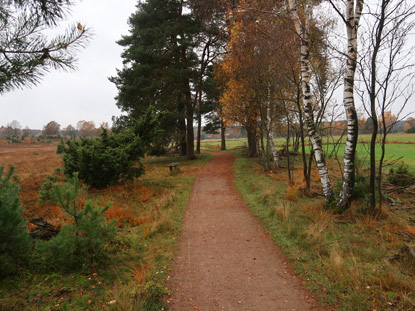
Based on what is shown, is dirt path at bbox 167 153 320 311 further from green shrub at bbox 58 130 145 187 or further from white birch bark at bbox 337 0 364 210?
green shrub at bbox 58 130 145 187

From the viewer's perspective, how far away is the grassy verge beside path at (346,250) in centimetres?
313

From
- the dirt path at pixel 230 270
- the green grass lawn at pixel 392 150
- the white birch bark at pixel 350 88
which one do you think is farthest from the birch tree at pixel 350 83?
the dirt path at pixel 230 270

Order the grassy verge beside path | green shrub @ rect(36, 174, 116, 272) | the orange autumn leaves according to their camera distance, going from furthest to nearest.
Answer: the orange autumn leaves → green shrub @ rect(36, 174, 116, 272) → the grassy verge beside path

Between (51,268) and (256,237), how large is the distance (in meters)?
3.98

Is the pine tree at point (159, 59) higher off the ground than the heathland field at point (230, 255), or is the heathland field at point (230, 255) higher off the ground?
the pine tree at point (159, 59)

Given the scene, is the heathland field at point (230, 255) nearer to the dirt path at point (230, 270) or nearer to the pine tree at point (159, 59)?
the dirt path at point (230, 270)

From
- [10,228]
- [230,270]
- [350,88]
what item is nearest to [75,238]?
[10,228]

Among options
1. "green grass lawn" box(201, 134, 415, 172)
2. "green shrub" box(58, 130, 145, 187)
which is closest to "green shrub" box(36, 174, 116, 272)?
"green shrub" box(58, 130, 145, 187)

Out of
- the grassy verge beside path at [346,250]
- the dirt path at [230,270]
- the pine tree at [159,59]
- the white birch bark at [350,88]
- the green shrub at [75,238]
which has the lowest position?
the dirt path at [230,270]

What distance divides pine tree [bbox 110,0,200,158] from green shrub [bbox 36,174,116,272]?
13.5 metres

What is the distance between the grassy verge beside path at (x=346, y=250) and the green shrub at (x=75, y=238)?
10.8ft

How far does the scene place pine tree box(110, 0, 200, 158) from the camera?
16.0 m

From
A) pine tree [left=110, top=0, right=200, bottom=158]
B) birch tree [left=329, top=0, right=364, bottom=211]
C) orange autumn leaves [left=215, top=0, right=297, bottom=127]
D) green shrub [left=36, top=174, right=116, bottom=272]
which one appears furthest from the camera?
pine tree [left=110, top=0, right=200, bottom=158]

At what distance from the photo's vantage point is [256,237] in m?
5.43
